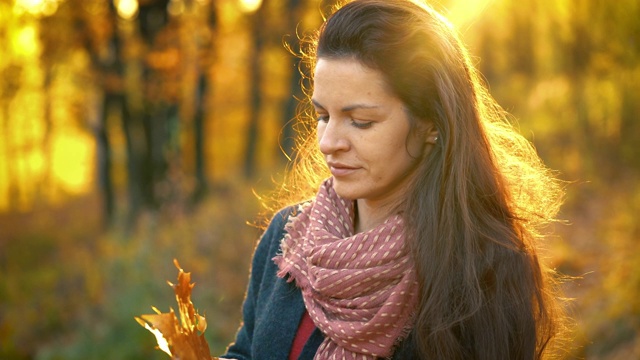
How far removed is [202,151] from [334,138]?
53.3 feet

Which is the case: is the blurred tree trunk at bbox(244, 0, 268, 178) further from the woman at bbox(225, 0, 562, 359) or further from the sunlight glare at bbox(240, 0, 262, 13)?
the woman at bbox(225, 0, 562, 359)

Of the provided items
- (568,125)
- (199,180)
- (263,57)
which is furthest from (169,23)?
(568,125)

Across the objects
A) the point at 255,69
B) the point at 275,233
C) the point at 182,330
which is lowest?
the point at 182,330

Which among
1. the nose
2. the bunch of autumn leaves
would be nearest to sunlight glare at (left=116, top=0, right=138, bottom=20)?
the nose

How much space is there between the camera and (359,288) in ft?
8.26

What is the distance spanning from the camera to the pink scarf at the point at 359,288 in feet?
8.05

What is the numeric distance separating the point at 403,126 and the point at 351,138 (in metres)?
0.17

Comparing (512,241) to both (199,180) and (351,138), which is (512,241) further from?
(199,180)

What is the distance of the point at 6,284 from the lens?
15344 mm

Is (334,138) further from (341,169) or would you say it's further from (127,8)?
(127,8)

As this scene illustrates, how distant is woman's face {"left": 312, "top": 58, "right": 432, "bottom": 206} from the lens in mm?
2379

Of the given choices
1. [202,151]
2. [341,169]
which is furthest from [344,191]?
[202,151]

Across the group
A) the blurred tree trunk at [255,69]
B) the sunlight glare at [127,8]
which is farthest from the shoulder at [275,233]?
the blurred tree trunk at [255,69]

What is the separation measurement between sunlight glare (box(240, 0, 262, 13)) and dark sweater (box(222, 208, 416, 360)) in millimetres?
15121
